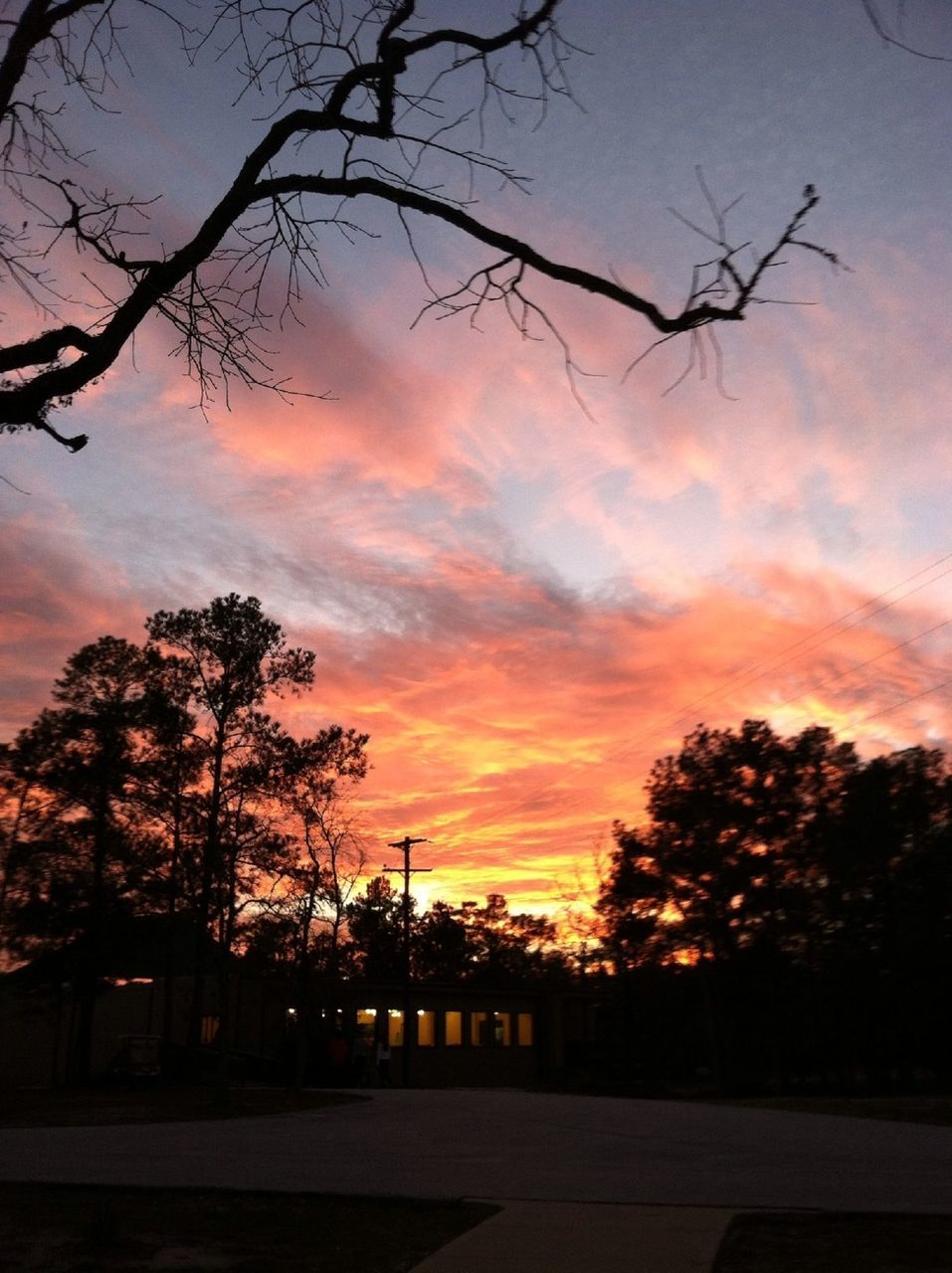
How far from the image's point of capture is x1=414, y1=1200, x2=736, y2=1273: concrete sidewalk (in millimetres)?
6570

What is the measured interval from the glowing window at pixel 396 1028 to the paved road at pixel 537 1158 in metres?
27.8

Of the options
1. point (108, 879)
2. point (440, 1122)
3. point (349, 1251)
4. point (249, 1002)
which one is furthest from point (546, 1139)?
point (249, 1002)

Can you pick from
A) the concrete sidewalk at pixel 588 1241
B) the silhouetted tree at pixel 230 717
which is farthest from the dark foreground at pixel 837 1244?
the silhouetted tree at pixel 230 717

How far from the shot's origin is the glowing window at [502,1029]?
163ft

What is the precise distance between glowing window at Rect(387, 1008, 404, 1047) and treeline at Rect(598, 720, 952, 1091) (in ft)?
37.1

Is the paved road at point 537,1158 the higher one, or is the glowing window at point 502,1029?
the glowing window at point 502,1029

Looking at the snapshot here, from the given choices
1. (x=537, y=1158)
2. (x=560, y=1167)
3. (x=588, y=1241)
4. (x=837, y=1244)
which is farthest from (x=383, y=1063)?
(x=837, y=1244)

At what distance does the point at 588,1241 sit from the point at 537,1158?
5.88 metres

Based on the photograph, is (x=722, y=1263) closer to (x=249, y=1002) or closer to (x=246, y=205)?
(x=246, y=205)

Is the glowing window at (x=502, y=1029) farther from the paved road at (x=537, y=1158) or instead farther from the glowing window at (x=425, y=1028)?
the paved road at (x=537, y=1158)

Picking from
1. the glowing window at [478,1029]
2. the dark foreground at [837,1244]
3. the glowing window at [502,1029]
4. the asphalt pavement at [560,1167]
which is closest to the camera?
the dark foreground at [837,1244]

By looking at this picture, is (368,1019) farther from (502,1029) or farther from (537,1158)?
(537,1158)

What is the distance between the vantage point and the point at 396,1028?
47.9 m

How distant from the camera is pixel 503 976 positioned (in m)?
83.2
